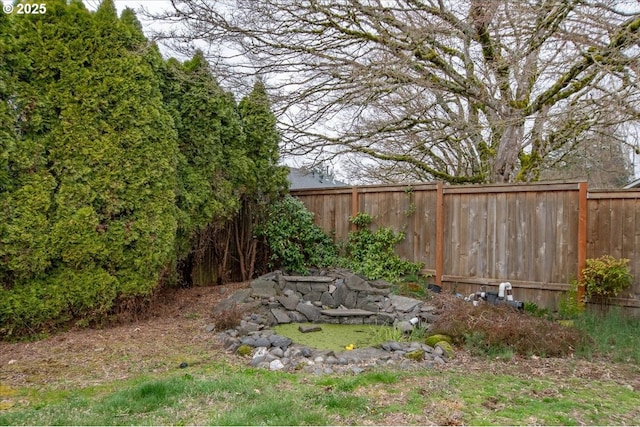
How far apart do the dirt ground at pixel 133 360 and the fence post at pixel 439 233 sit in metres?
2.53

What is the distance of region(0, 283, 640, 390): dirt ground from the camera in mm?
3568

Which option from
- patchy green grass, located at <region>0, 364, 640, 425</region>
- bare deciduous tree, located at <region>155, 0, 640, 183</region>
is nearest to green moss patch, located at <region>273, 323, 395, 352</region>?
patchy green grass, located at <region>0, 364, 640, 425</region>

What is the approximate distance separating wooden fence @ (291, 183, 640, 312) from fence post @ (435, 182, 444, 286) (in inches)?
0.6

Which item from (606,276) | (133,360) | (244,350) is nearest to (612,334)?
(606,276)

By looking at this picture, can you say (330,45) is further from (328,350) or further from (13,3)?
(328,350)

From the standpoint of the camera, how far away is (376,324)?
224 inches

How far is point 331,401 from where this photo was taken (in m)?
2.88

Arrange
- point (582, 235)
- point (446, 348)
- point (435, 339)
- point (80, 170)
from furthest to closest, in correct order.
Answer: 1. point (582, 235)
2. point (80, 170)
3. point (435, 339)
4. point (446, 348)

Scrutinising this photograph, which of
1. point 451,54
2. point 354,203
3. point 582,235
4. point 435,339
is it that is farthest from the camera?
point 354,203

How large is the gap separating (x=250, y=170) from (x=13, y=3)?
359 cm

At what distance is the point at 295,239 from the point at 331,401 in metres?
4.54

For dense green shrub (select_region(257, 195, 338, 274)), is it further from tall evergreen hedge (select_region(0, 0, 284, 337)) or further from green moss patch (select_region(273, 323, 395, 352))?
tall evergreen hedge (select_region(0, 0, 284, 337))

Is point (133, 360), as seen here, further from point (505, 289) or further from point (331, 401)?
point (505, 289)

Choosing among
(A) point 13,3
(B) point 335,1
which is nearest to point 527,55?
(B) point 335,1
